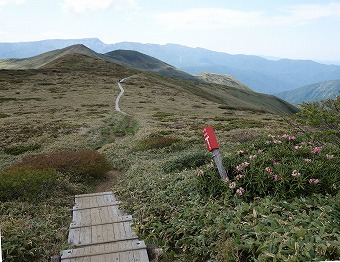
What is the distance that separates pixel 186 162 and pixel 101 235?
327 inches

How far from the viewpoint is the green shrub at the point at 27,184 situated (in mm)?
14062

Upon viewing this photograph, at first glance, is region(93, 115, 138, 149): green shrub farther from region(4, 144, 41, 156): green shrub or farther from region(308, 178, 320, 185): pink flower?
region(308, 178, 320, 185): pink flower

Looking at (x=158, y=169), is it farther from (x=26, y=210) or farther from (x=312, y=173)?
(x=312, y=173)

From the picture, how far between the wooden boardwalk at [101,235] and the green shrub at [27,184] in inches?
72.5

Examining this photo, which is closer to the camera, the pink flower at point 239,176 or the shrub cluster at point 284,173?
the shrub cluster at point 284,173

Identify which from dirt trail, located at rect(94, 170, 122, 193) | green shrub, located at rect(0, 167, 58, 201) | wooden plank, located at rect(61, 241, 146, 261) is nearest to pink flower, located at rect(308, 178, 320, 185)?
wooden plank, located at rect(61, 241, 146, 261)

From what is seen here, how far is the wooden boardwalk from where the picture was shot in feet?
30.4

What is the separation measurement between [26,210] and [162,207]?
18.6ft

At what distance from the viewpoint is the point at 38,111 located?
52.5 metres

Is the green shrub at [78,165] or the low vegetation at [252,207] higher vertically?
the low vegetation at [252,207]

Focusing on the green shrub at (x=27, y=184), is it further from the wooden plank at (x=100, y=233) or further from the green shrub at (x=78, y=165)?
the wooden plank at (x=100, y=233)

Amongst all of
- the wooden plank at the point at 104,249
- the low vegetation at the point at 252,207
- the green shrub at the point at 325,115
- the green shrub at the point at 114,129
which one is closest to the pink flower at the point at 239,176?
the low vegetation at the point at 252,207

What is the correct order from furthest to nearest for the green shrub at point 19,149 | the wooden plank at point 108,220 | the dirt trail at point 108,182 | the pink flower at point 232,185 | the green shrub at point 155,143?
the green shrub at point 19,149 → the green shrub at point 155,143 → the dirt trail at point 108,182 → the wooden plank at point 108,220 → the pink flower at point 232,185

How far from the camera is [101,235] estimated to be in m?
10.8
